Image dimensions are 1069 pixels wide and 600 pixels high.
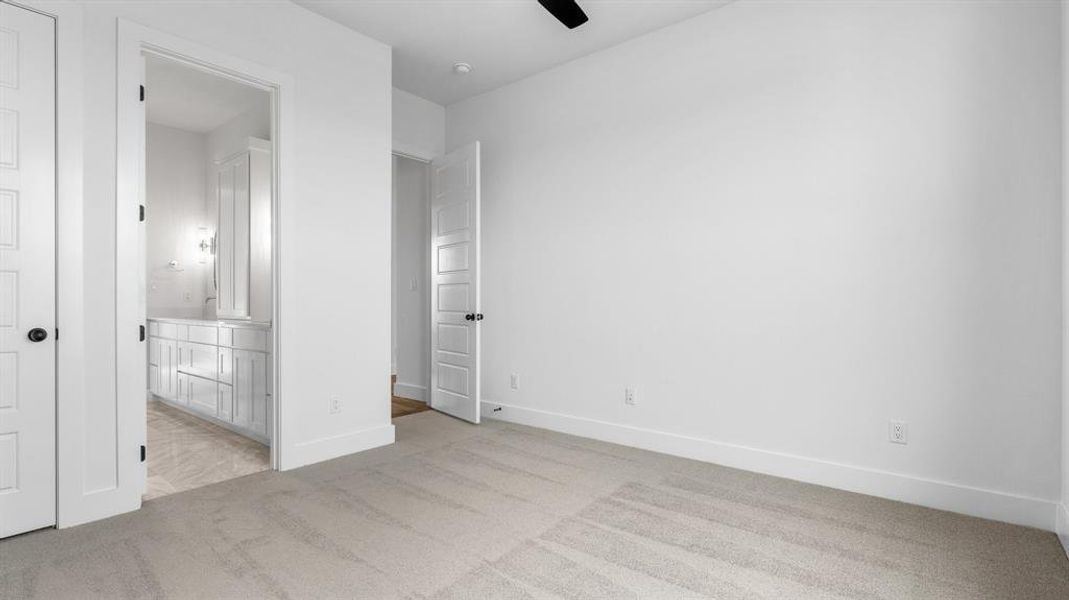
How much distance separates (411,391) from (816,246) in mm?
3945

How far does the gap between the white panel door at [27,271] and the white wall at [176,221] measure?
3.26 m

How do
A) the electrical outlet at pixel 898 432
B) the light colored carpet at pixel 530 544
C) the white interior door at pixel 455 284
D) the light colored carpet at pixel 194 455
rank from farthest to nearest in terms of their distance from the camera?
the white interior door at pixel 455 284
the light colored carpet at pixel 194 455
the electrical outlet at pixel 898 432
the light colored carpet at pixel 530 544

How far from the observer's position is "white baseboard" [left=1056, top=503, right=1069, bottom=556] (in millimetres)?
2189

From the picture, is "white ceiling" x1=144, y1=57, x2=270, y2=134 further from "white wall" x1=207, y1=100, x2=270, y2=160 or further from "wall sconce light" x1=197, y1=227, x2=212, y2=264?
"wall sconce light" x1=197, y1=227, x2=212, y2=264

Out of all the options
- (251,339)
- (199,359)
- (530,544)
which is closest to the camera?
(530,544)

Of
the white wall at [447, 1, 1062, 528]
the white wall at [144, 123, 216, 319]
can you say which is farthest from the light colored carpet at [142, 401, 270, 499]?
the white wall at [447, 1, 1062, 528]

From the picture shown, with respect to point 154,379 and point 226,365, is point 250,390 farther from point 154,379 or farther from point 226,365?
point 154,379

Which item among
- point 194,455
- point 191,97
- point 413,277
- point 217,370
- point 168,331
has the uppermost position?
point 191,97

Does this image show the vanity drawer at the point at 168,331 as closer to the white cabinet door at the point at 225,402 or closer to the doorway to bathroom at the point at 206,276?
Result: the doorway to bathroom at the point at 206,276

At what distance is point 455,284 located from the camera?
4.66 m

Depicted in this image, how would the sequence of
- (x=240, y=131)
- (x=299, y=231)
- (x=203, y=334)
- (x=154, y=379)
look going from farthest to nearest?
(x=154, y=379)
(x=240, y=131)
(x=203, y=334)
(x=299, y=231)

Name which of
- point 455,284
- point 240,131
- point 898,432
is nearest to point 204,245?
point 240,131

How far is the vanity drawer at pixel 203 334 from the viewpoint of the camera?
13.8 ft

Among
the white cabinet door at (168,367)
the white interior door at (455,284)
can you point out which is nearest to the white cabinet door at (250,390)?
the white cabinet door at (168,367)
